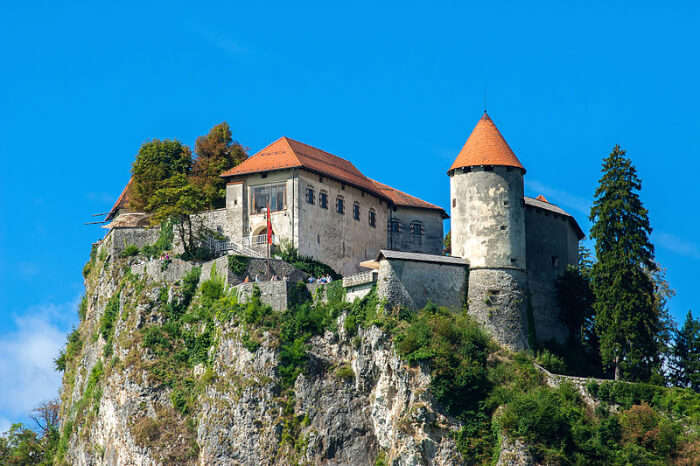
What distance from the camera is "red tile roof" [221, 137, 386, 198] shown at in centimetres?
7481

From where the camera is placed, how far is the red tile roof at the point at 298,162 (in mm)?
74812

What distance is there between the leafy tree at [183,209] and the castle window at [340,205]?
7.97 metres

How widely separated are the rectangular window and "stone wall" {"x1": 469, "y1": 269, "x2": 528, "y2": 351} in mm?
13194

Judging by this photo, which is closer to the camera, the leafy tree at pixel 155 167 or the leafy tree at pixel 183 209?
the leafy tree at pixel 183 209

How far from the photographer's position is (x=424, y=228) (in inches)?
3199

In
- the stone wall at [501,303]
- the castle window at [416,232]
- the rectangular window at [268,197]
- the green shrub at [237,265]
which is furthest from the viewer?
the castle window at [416,232]

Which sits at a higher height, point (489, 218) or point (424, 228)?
point (424, 228)

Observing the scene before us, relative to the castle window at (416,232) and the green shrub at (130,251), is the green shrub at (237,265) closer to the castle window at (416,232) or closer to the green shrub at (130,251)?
the green shrub at (130,251)

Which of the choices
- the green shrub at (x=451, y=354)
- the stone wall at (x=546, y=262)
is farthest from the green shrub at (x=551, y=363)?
the stone wall at (x=546, y=262)

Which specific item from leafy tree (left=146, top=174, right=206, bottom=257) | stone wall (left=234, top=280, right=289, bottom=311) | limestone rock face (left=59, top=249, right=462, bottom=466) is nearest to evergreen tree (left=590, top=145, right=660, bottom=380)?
limestone rock face (left=59, top=249, right=462, bottom=466)

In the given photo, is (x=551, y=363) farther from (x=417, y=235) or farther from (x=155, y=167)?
(x=155, y=167)

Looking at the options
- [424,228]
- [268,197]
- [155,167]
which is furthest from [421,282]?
[155,167]

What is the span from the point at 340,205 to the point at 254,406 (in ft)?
52.2

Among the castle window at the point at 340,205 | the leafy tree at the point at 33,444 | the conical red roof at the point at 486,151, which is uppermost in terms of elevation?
the conical red roof at the point at 486,151
